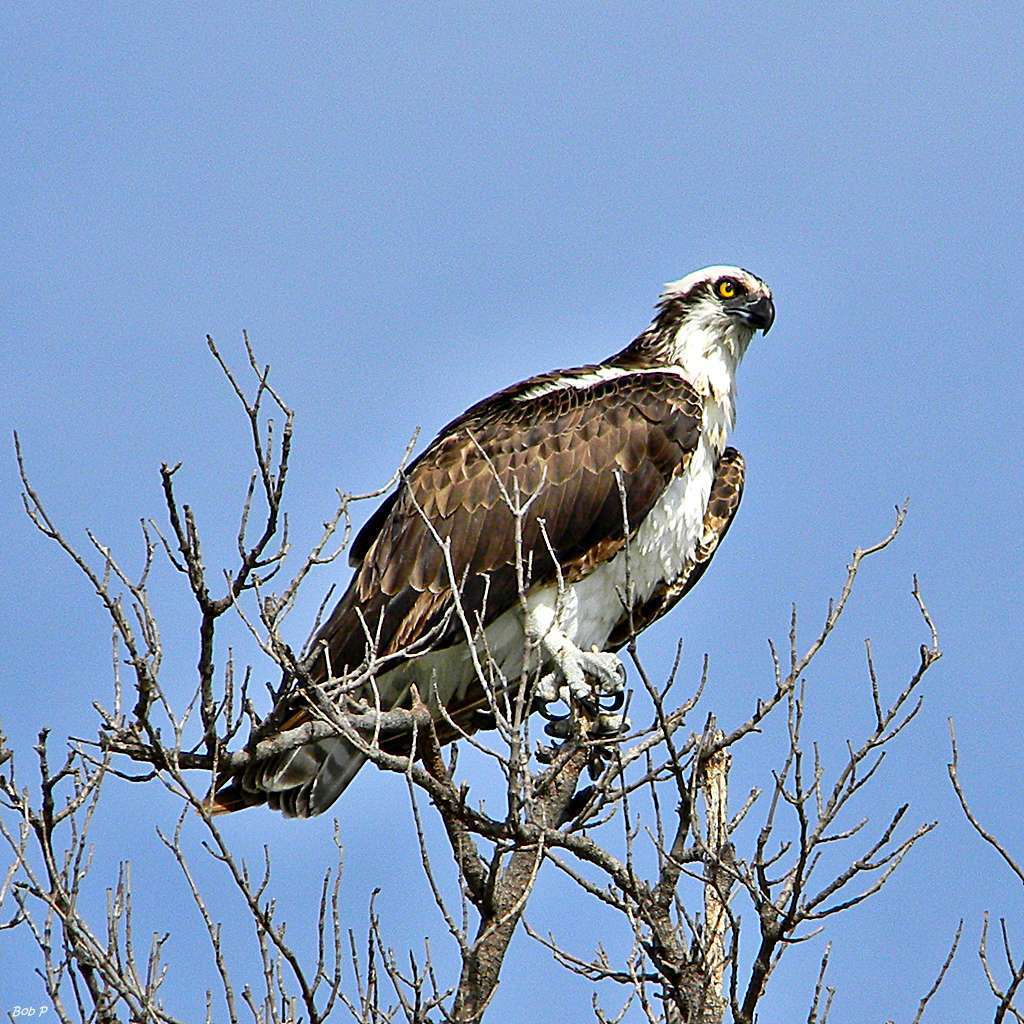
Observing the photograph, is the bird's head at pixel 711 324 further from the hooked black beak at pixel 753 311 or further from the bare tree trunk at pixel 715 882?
the bare tree trunk at pixel 715 882

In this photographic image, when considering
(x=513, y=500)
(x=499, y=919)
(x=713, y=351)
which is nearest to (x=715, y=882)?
(x=499, y=919)

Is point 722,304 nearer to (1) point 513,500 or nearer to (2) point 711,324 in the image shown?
(2) point 711,324

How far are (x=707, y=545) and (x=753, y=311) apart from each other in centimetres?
130

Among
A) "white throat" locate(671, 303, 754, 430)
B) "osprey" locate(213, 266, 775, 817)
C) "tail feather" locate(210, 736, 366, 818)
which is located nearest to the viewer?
"tail feather" locate(210, 736, 366, 818)

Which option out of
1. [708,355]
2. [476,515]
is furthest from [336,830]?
[708,355]

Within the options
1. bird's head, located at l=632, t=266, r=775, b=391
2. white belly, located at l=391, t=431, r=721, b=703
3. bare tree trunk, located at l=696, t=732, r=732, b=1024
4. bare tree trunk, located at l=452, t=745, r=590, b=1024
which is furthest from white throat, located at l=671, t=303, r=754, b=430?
bare tree trunk, located at l=452, t=745, r=590, b=1024

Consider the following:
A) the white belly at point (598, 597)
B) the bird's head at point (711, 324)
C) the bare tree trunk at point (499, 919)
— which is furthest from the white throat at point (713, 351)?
the bare tree trunk at point (499, 919)

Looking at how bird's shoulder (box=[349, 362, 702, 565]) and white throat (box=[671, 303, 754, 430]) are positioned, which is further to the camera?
white throat (box=[671, 303, 754, 430])

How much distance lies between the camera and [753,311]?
942 cm

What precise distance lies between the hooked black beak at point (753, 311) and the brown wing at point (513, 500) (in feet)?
2.59

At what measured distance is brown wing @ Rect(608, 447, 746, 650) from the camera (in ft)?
29.6

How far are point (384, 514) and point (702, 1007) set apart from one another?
3510mm

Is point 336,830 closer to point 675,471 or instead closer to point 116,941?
point 116,941

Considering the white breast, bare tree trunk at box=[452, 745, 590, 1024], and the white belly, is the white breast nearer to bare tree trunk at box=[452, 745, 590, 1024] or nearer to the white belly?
the white belly
